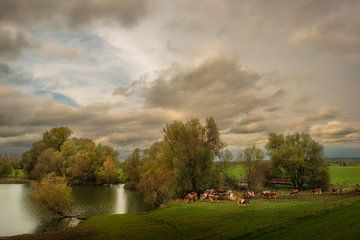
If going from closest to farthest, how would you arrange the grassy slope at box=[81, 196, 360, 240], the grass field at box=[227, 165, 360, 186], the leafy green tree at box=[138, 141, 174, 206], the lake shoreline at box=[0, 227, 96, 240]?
the grassy slope at box=[81, 196, 360, 240] → the lake shoreline at box=[0, 227, 96, 240] → the leafy green tree at box=[138, 141, 174, 206] → the grass field at box=[227, 165, 360, 186]

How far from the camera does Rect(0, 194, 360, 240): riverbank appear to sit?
27.1m

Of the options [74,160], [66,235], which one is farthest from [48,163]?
[66,235]

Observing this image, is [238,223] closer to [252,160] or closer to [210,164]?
[210,164]

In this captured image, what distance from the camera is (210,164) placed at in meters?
76.2

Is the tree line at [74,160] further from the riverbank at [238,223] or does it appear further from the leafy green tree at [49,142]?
the riverbank at [238,223]

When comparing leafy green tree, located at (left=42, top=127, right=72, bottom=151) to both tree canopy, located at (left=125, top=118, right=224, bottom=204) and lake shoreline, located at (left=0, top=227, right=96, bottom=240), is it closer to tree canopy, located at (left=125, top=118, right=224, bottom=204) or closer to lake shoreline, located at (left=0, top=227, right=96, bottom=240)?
tree canopy, located at (left=125, top=118, right=224, bottom=204)

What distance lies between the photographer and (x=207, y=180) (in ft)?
246

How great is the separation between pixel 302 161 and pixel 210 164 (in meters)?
25.1

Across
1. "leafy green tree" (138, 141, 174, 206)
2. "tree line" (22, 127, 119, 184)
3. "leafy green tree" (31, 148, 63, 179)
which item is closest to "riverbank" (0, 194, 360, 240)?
"leafy green tree" (138, 141, 174, 206)

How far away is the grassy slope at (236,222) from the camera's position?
92.4 feet

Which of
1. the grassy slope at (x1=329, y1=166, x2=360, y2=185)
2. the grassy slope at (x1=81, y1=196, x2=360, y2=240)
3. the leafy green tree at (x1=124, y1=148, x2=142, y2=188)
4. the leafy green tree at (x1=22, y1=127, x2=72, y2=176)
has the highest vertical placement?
the leafy green tree at (x1=22, y1=127, x2=72, y2=176)

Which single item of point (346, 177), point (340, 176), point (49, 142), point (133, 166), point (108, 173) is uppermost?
point (49, 142)

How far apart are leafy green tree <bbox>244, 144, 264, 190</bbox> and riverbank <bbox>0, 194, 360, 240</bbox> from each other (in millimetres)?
34405

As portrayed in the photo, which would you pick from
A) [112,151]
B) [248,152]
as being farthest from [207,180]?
[112,151]
